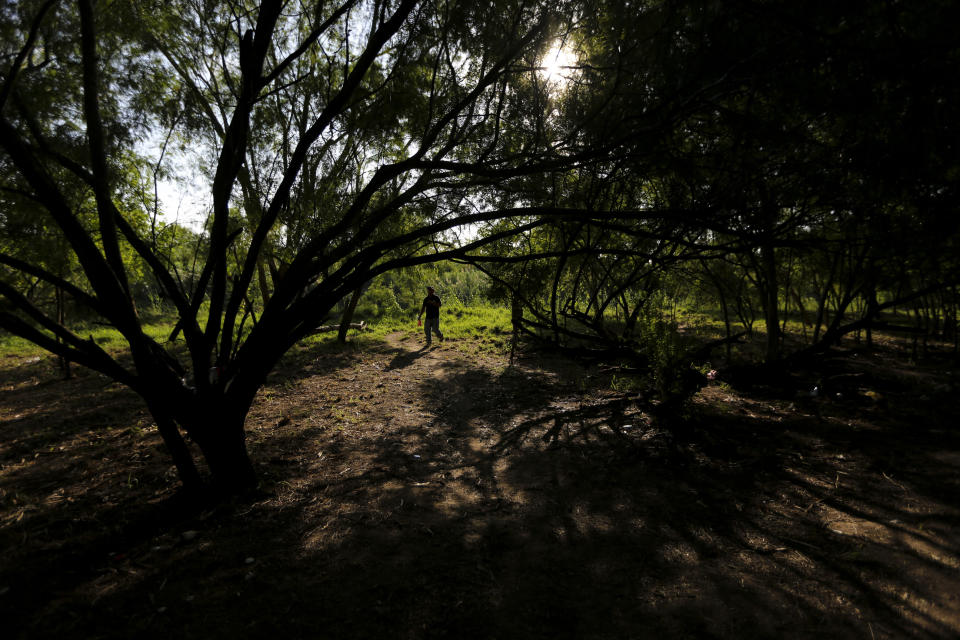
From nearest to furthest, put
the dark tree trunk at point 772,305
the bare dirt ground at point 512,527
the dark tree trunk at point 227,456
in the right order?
the bare dirt ground at point 512,527, the dark tree trunk at point 227,456, the dark tree trunk at point 772,305

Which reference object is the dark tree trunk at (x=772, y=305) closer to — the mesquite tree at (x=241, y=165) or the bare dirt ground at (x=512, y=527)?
the bare dirt ground at (x=512, y=527)

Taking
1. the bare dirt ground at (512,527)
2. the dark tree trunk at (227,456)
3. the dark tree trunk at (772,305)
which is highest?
the dark tree trunk at (772,305)

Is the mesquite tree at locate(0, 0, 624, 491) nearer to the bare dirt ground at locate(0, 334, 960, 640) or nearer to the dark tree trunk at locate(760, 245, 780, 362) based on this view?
the bare dirt ground at locate(0, 334, 960, 640)

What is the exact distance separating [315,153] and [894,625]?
7120mm

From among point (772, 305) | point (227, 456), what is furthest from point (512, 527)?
point (772, 305)

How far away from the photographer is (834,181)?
10.7ft

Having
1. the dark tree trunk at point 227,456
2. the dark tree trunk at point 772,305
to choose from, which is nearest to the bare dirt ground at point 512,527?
the dark tree trunk at point 227,456

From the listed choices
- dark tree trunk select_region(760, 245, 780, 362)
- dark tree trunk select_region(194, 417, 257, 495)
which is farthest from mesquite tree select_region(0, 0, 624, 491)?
dark tree trunk select_region(760, 245, 780, 362)

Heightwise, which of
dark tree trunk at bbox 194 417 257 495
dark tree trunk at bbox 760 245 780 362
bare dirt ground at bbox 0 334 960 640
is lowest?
bare dirt ground at bbox 0 334 960 640

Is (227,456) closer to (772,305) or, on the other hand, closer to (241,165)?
(241,165)

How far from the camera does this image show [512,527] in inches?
128

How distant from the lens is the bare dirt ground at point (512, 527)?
2229 mm

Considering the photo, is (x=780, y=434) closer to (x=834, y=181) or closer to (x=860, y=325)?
(x=860, y=325)

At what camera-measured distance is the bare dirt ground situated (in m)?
2.23
